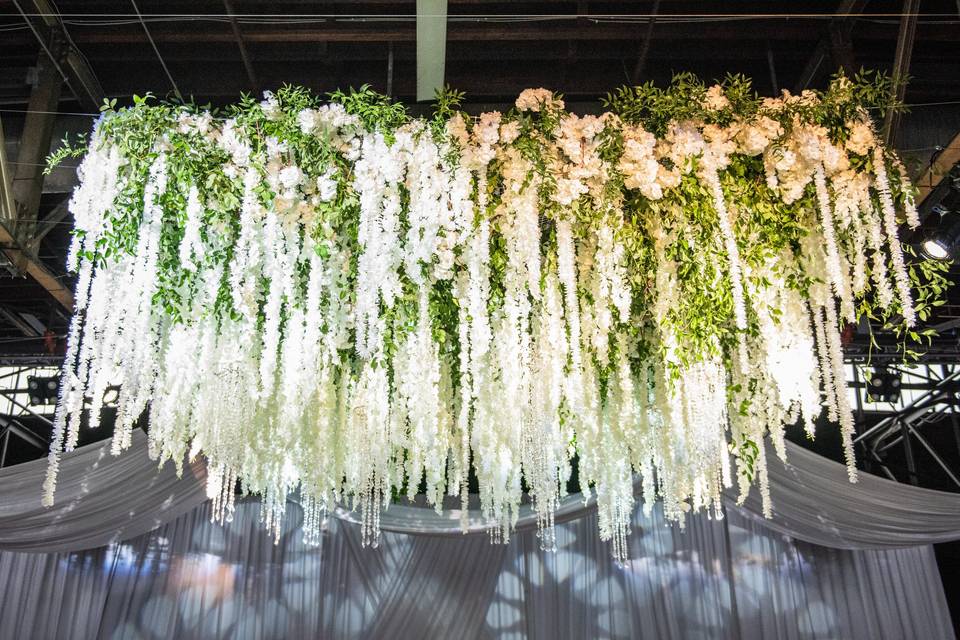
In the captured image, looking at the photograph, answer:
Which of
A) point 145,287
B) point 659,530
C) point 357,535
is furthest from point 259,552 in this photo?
point 145,287

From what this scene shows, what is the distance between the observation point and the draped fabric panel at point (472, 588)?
21.3ft

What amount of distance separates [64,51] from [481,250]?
2.89m

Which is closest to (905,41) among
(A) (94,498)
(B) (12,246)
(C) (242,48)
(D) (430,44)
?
(D) (430,44)

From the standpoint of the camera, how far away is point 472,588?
6629 mm

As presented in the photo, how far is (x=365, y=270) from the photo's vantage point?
119 inches

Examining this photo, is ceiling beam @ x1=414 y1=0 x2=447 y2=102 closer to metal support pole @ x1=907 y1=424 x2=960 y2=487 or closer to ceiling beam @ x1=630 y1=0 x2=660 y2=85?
ceiling beam @ x1=630 y1=0 x2=660 y2=85

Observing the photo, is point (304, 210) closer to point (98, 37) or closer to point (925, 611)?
point (98, 37)

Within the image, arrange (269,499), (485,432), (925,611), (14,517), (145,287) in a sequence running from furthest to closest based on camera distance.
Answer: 1. (925,611)
2. (14,517)
3. (269,499)
4. (485,432)
5. (145,287)

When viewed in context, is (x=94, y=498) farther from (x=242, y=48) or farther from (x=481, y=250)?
(x=481, y=250)

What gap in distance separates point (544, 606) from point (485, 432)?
11.7 ft

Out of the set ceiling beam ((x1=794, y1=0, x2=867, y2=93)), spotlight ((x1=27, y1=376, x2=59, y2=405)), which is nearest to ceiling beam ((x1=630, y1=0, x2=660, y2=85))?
ceiling beam ((x1=794, y1=0, x2=867, y2=93))

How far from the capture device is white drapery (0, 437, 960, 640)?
6.48 m

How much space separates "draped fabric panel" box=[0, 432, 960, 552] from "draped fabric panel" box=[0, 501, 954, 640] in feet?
2.09

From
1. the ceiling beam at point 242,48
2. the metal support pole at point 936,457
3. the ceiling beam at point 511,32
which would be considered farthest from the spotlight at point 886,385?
the ceiling beam at point 242,48
